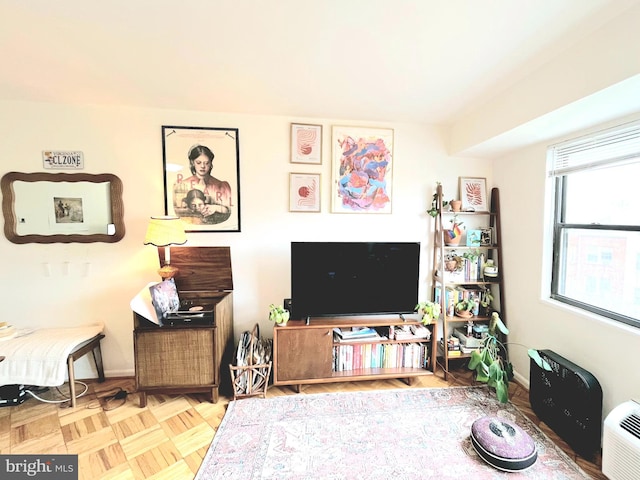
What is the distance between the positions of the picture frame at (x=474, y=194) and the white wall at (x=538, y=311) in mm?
140

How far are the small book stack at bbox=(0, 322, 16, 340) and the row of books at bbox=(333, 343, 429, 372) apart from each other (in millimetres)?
2504

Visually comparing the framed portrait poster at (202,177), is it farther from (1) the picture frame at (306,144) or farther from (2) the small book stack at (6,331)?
(2) the small book stack at (6,331)

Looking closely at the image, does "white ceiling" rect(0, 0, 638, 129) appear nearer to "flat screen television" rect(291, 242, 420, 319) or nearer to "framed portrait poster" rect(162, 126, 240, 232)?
"framed portrait poster" rect(162, 126, 240, 232)

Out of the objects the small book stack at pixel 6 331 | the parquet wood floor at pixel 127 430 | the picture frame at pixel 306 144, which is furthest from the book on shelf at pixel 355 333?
the small book stack at pixel 6 331

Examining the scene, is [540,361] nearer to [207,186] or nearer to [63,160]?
[207,186]

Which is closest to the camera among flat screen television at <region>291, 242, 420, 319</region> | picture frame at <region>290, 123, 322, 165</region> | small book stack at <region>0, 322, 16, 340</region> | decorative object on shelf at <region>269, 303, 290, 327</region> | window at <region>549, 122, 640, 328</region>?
window at <region>549, 122, 640, 328</region>

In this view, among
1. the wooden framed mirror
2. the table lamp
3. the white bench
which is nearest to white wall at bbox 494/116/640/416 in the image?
the table lamp

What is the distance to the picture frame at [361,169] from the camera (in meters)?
2.47

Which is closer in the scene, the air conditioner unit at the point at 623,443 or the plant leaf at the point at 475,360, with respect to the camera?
the air conditioner unit at the point at 623,443

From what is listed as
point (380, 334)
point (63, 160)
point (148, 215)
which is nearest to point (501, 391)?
point (380, 334)

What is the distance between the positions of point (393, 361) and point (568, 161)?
2.04 metres

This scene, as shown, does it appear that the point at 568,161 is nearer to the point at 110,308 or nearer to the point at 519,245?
the point at 519,245

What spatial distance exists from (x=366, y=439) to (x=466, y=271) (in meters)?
1.66

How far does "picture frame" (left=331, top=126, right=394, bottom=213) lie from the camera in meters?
2.47
